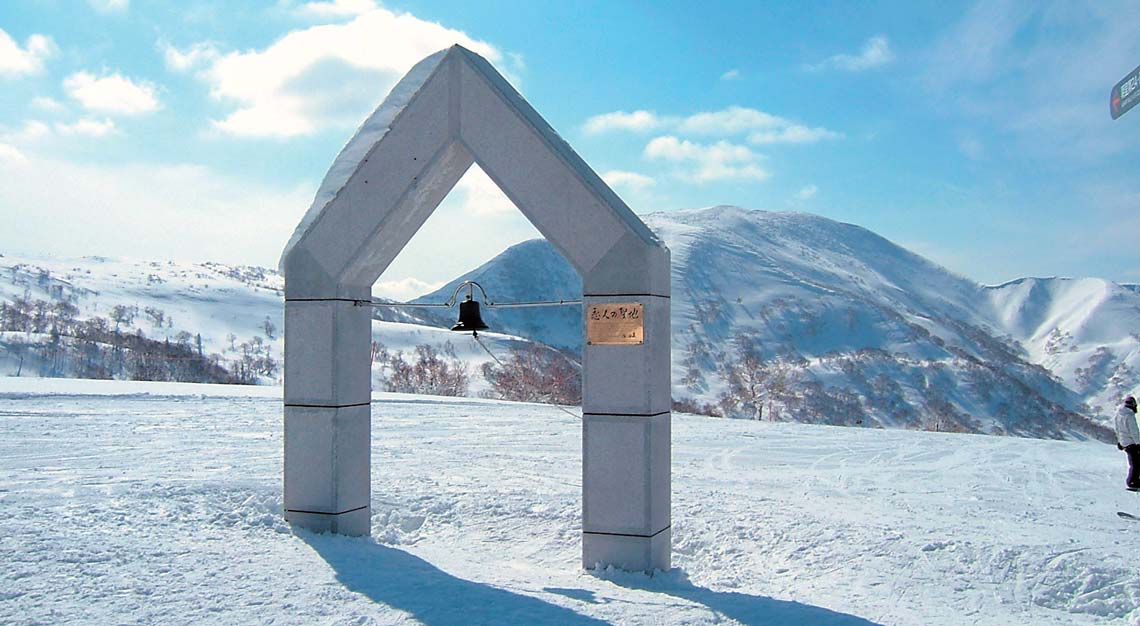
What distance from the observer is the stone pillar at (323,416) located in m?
A: 9.33

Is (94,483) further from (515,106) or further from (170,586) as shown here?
(515,106)

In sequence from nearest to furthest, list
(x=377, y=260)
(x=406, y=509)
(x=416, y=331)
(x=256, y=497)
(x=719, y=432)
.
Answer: (x=377, y=260) < (x=256, y=497) < (x=406, y=509) < (x=719, y=432) < (x=416, y=331)

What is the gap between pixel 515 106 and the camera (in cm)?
882

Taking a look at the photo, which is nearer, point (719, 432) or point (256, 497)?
point (256, 497)

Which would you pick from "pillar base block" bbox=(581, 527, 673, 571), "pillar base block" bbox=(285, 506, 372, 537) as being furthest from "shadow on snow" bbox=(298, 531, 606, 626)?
"pillar base block" bbox=(581, 527, 673, 571)

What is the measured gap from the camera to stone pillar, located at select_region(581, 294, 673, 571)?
8.41 meters

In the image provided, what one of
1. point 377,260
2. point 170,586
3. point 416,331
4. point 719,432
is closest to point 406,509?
point 377,260

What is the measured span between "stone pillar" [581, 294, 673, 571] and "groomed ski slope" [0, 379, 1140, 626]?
0.35 metres

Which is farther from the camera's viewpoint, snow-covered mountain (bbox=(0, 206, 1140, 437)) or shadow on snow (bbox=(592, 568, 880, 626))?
snow-covered mountain (bbox=(0, 206, 1140, 437))

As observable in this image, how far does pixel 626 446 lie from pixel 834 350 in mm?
144502

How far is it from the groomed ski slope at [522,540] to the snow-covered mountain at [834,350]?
231 ft

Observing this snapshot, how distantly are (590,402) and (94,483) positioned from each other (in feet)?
20.9

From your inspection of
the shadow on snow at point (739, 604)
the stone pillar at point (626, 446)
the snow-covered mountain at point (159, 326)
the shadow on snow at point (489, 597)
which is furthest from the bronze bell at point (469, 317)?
the snow-covered mountain at point (159, 326)

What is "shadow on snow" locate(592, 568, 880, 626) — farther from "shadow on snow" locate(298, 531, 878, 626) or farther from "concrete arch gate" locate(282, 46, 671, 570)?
"concrete arch gate" locate(282, 46, 671, 570)
